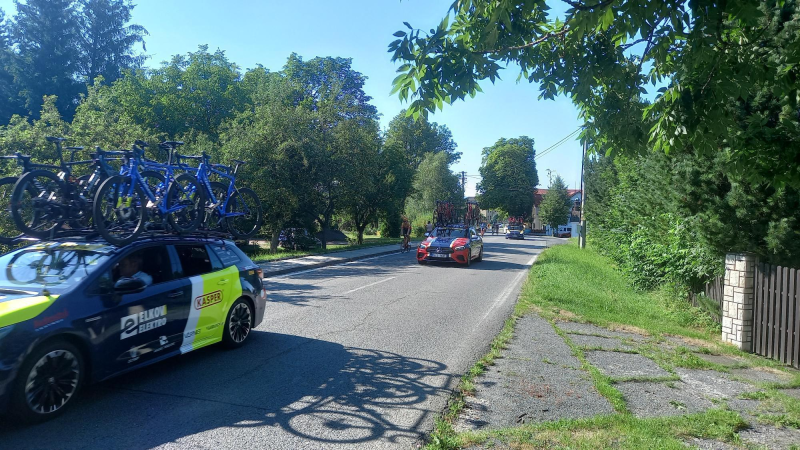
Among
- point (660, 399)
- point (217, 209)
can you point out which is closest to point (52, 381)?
point (217, 209)

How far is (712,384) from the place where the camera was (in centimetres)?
610

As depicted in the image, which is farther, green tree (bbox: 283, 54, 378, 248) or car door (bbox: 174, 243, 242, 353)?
green tree (bbox: 283, 54, 378, 248)

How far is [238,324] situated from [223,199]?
2.68 m

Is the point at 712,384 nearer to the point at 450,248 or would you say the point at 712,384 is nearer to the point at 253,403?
the point at 253,403

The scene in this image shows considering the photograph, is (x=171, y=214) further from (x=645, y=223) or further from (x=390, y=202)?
(x=390, y=202)

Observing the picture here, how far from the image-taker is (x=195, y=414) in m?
4.67

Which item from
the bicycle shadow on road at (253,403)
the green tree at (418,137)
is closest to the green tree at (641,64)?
the bicycle shadow on road at (253,403)

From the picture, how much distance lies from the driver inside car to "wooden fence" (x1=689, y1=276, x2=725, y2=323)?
9052 millimetres

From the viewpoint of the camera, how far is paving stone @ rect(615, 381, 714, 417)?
511cm

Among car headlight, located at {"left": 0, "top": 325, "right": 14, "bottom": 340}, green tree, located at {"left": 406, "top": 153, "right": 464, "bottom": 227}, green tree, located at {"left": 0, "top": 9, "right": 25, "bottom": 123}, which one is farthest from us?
green tree, located at {"left": 406, "top": 153, "right": 464, "bottom": 227}

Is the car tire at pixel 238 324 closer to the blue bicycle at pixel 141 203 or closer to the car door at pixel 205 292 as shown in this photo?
the car door at pixel 205 292

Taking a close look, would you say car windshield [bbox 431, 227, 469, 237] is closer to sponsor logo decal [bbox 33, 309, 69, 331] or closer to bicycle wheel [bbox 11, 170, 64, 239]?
bicycle wheel [bbox 11, 170, 64, 239]

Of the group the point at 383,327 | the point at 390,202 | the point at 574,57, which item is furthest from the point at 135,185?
the point at 390,202

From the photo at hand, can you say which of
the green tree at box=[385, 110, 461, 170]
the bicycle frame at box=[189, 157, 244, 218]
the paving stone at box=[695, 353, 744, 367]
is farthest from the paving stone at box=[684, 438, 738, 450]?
the green tree at box=[385, 110, 461, 170]
